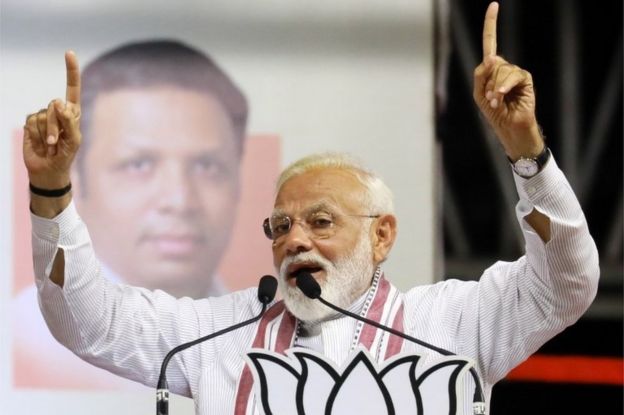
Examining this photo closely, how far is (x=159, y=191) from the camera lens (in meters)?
3.63

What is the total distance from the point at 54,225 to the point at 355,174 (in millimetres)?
637

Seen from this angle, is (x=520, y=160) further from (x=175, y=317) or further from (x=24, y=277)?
(x=24, y=277)

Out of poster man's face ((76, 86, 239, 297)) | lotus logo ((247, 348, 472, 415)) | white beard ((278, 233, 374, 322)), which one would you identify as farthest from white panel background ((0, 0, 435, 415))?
lotus logo ((247, 348, 472, 415))

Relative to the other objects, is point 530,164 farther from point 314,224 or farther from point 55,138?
point 55,138

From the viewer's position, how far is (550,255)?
2398 mm

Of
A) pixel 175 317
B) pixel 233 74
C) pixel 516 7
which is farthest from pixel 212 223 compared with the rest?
pixel 516 7

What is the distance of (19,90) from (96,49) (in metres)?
0.25

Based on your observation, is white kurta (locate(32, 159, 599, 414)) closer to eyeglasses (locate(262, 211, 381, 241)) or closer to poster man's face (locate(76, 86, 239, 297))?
eyeglasses (locate(262, 211, 381, 241))

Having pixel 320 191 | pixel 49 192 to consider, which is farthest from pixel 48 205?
pixel 320 191

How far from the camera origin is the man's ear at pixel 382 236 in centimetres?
266

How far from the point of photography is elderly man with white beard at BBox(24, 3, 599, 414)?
233cm

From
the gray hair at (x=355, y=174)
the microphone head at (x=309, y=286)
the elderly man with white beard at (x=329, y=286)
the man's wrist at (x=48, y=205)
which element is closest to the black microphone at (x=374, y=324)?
the microphone head at (x=309, y=286)

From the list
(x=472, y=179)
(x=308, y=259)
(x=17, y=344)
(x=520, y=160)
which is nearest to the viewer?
(x=520, y=160)

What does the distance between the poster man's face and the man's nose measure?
→ 112 cm
